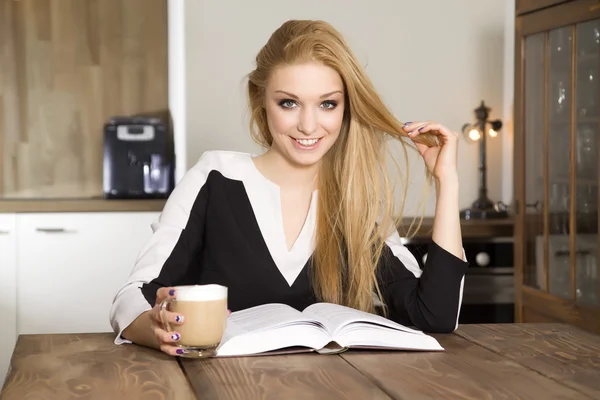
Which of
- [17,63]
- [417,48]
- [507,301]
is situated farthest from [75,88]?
[507,301]

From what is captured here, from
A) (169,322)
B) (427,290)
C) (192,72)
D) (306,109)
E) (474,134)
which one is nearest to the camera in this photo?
(169,322)

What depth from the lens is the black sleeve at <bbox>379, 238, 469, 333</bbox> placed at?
168 cm

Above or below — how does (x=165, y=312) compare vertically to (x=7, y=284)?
above

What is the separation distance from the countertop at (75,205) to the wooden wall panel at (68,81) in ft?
1.38

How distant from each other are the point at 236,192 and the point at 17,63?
2.10m

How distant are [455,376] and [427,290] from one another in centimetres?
47

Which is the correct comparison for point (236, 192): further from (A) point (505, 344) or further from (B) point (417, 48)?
(B) point (417, 48)

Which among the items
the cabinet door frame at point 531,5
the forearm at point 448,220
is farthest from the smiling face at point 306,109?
the cabinet door frame at point 531,5

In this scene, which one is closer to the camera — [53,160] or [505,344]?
[505,344]

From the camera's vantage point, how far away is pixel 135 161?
349 centimetres

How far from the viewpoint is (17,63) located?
3682 mm

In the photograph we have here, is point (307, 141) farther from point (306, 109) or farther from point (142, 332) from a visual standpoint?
point (142, 332)

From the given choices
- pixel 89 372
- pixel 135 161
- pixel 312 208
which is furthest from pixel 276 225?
pixel 135 161

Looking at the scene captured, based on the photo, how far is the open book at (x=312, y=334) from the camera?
4.50 ft
